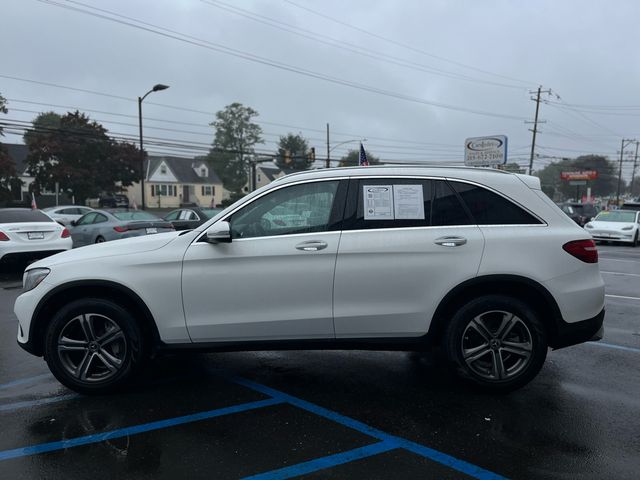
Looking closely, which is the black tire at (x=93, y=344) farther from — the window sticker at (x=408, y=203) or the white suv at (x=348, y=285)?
the window sticker at (x=408, y=203)

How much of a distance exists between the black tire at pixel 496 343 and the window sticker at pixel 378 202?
993 mm

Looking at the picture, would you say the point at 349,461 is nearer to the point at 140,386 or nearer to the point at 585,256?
the point at 140,386

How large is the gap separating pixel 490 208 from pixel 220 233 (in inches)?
87.1

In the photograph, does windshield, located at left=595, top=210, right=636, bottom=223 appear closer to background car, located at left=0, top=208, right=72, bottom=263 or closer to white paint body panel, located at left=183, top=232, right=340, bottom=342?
background car, located at left=0, top=208, right=72, bottom=263

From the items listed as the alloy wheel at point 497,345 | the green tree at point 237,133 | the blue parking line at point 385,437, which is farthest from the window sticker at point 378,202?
the green tree at point 237,133

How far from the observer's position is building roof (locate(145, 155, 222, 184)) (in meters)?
72.7

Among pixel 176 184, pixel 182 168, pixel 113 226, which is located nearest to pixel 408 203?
pixel 113 226

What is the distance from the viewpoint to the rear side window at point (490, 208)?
432 centimetres

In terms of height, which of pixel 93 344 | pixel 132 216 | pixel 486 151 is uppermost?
pixel 486 151

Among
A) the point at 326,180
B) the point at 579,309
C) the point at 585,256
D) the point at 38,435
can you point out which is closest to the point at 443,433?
the point at 579,309

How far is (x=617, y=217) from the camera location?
71.9ft

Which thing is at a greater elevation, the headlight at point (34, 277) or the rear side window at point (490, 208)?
the rear side window at point (490, 208)

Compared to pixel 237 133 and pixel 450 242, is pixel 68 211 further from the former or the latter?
pixel 237 133

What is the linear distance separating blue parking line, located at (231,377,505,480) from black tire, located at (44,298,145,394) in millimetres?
1021
